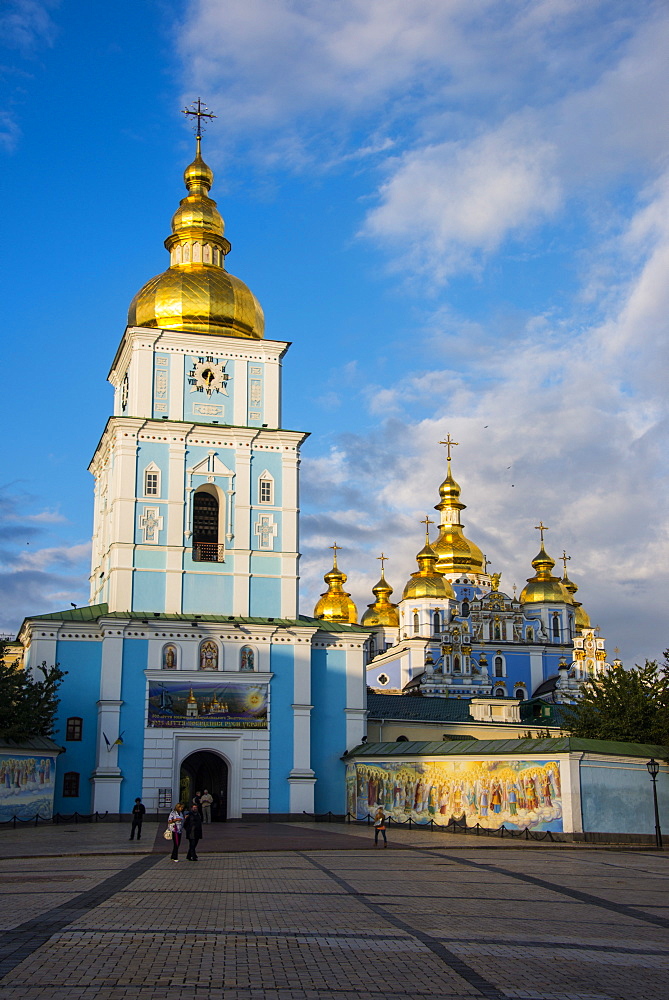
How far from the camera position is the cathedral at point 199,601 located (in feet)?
108

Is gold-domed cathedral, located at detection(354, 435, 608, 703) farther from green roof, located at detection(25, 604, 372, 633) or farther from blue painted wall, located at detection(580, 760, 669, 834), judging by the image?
blue painted wall, located at detection(580, 760, 669, 834)

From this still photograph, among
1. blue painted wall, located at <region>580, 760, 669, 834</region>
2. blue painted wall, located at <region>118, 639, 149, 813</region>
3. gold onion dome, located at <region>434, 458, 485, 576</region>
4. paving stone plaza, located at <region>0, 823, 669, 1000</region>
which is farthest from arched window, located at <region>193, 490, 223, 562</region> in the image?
gold onion dome, located at <region>434, 458, 485, 576</region>

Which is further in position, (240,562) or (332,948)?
(240,562)

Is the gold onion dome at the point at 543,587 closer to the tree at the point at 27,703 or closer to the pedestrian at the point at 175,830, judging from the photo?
the tree at the point at 27,703

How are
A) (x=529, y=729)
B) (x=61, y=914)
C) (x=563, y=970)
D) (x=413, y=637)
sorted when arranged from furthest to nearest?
(x=413, y=637) < (x=529, y=729) < (x=61, y=914) < (x=563, y=970)

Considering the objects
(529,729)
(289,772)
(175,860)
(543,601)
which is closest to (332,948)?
(175,860)

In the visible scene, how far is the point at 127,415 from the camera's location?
36.2 m

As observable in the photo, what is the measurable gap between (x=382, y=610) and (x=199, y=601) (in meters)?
44.0

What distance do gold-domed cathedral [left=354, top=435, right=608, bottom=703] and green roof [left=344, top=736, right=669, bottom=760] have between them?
3185 cm

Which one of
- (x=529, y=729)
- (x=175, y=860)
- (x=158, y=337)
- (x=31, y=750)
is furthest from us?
(x=529, y=729)

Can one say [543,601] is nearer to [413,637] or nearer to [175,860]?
[413,637]

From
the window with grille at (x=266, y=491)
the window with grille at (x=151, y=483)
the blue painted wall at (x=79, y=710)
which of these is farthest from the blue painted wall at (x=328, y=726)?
the window with grille at (x=151, y=483)

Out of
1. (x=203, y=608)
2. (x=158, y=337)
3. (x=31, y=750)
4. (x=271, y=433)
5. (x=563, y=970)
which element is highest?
(x=158, y=337)

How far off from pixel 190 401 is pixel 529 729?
20.0m
